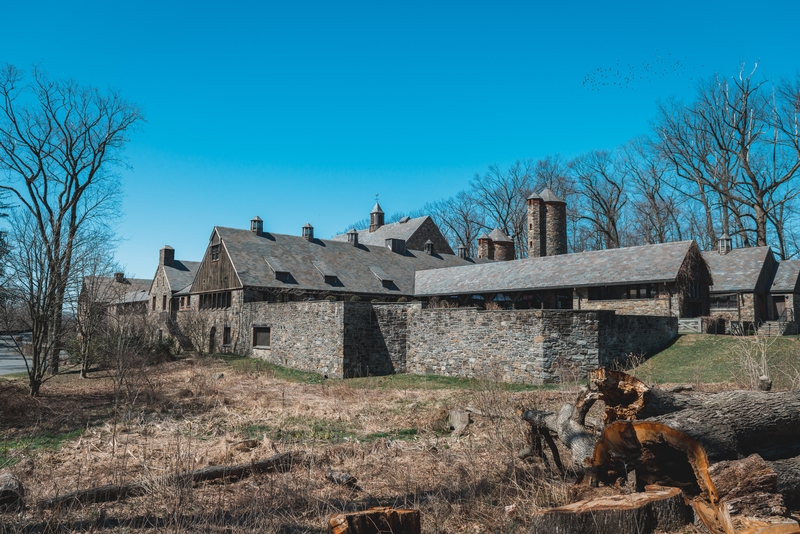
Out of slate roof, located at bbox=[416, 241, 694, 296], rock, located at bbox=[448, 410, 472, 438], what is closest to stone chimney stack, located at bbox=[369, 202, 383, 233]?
slate roof, located at bbox=[416, 241, 694, 296]

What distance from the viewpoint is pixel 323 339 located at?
2291 centimetres

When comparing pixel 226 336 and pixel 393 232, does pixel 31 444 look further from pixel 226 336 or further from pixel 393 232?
pixel 393 232

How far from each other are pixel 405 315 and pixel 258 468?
15.6 metres

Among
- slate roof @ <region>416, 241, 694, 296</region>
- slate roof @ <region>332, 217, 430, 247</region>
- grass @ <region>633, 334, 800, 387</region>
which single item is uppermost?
slate roof @ <region>332, 217, 430, 247</region>

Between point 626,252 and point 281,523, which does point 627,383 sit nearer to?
point 281,523

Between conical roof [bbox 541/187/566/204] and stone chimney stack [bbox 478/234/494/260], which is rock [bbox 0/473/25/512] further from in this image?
stone chimney stack [bbox 478/234/494/260]

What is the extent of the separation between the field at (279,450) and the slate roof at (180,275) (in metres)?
22.6

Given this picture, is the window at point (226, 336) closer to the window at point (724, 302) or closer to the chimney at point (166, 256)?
the chimney at point (166, 256)

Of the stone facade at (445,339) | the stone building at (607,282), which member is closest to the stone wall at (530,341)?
the stone facade at (445,339)

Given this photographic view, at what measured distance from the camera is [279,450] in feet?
28.9

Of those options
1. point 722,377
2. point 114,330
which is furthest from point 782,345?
point 114,330

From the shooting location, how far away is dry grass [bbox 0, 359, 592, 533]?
564 centimetres

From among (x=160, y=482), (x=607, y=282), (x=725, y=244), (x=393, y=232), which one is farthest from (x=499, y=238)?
(x=160, y=482)

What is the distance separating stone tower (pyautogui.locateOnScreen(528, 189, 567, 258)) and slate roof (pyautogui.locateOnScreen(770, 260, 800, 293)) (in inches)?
495
